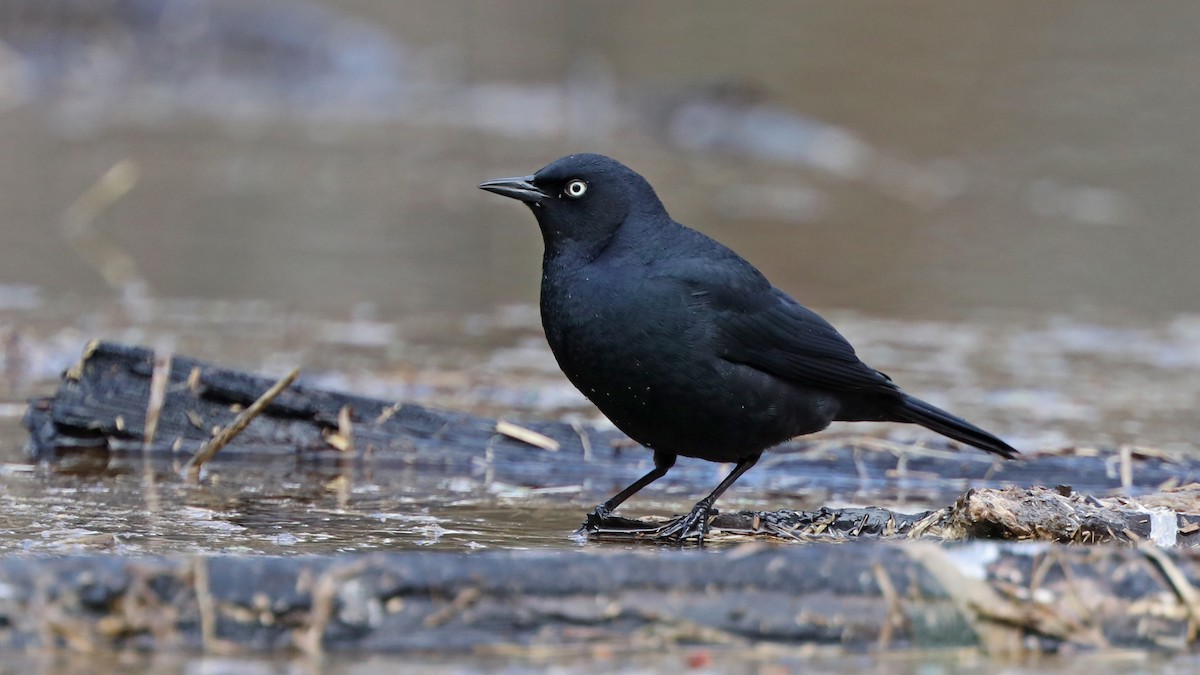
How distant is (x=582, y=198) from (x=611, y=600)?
193 cm

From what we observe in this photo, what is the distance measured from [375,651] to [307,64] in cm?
1950

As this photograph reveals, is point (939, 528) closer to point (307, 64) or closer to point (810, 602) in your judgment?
point (810, 602)

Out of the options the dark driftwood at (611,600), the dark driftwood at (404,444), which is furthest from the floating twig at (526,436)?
the dark driftwood at (611,600)

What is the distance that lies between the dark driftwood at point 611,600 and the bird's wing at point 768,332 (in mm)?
1445

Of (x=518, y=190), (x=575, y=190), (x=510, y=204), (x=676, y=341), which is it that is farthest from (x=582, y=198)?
(x=510, y=204)

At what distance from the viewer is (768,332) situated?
193 inches

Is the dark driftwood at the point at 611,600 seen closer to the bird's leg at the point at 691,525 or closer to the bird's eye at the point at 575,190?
the bird's leg at the point at 691,525

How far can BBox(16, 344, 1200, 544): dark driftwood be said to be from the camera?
5.51m

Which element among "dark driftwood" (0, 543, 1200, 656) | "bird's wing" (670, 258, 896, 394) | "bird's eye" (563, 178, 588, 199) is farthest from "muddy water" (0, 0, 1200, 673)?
"bird's eye" (563, 178, 588, 199)

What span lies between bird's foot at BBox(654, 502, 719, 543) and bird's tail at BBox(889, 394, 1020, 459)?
3.22 ft

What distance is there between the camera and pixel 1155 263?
12.7 metres

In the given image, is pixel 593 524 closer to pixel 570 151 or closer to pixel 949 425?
pixel 949 425

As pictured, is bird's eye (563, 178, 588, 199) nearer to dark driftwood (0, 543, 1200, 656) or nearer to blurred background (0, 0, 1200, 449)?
dark driftwood (0, 543, 1200, 656)

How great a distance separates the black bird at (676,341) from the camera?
4.53m
